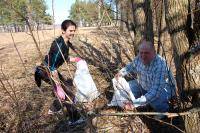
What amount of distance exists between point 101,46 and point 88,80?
632cm

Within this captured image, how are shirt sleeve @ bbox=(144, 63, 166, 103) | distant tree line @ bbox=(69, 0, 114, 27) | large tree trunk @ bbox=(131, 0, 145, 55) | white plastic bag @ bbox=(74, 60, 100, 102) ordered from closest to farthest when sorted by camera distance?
distant tree line @ bbox=(69, 0, 114, 27)
shirt sleeve @ bbox=(144, 63, 166, 103)
white plastic bag @ bbox=(74, 60, 100, 102)
large tree trunk @ bbox=(131, 0, 145, 55)

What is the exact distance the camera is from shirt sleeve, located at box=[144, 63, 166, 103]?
Answer: 5.06 m

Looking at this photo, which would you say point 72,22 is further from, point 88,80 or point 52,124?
point 52,124

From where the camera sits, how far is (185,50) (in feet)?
10.6

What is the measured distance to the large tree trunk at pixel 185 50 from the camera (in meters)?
3.16

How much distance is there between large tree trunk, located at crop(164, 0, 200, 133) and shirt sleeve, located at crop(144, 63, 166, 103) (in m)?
1.72

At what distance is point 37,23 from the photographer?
2830 mm

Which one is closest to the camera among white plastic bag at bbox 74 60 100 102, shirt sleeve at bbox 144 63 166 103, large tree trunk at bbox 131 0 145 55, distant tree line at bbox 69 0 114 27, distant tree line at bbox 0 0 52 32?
distant tree line at bbox 0 0 52 32

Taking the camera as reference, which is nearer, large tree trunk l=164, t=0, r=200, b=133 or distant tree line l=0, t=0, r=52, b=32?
distant tree line l=0, t=0, r=52, b=32

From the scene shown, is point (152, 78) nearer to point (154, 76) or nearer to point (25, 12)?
point (154, 76)

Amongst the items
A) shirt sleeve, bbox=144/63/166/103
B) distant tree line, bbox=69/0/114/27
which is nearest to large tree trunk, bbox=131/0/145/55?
shirt sleeve, bbox=144/63/166/103

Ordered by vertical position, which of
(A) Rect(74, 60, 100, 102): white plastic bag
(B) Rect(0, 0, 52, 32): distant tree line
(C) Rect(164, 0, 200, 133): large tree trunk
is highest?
(B) Rect(0, 0, 52, 32): distant tree line

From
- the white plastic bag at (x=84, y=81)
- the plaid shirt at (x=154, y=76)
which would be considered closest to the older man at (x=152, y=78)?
the plaid shirt at (x=154, y=76)

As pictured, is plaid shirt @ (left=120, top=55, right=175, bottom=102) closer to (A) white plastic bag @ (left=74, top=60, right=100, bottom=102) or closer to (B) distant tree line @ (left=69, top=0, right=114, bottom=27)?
(A) white plastic bag @ (left=74, top=60, right=100, bottom=102)
